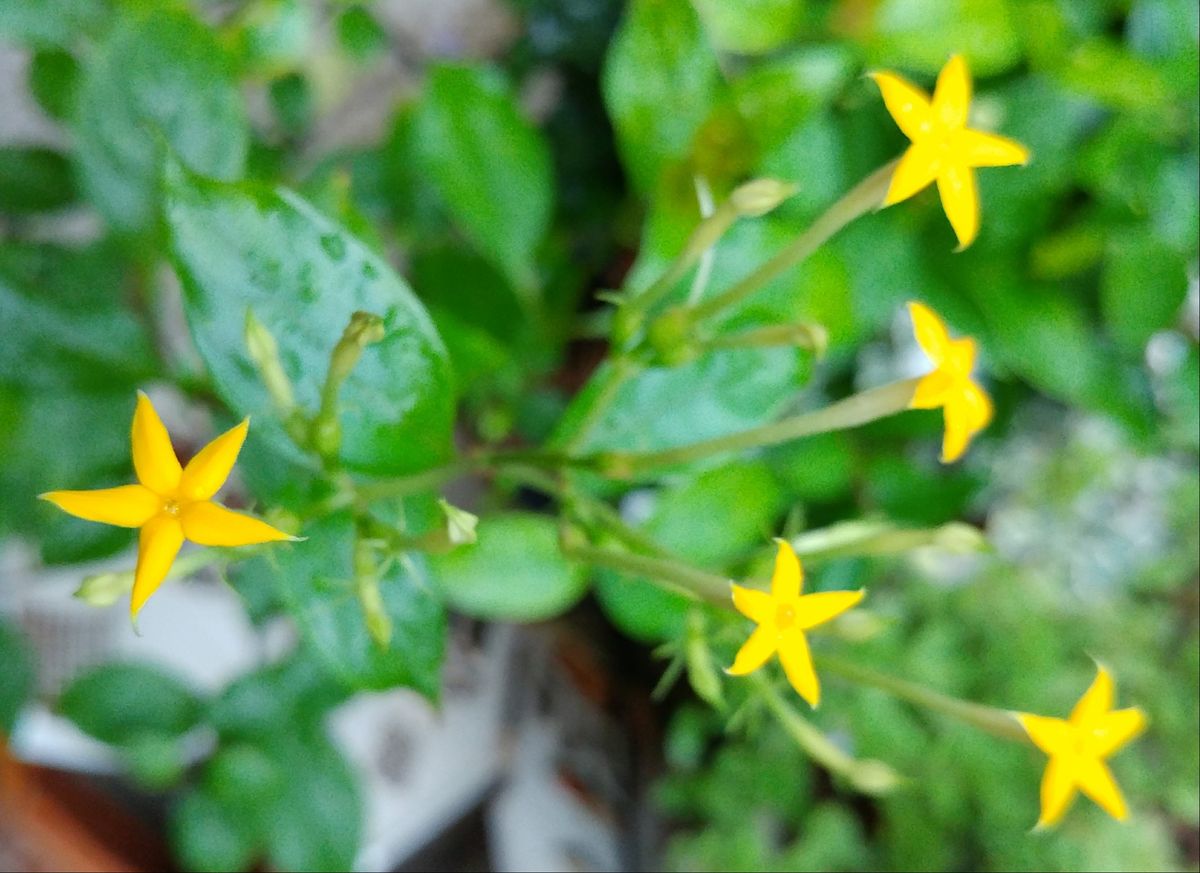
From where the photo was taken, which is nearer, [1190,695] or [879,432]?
[879,432]

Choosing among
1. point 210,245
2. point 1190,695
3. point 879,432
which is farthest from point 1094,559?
point 210,245

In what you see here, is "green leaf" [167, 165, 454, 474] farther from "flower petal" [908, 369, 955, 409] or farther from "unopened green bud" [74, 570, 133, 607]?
"flower petal" [908, 369, 955, 409]

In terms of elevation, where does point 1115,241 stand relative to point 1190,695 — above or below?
above

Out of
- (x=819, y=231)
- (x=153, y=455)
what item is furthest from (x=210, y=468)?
(x=819, y=231)

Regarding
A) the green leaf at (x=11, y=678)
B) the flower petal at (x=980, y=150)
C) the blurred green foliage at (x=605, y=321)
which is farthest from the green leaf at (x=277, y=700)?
the flower petal at (x=980, y=150)

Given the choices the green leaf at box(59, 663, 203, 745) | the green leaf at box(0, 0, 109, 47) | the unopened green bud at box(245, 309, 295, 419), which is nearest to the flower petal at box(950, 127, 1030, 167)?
the unopened green bud at box(245, 309, 295, 419)

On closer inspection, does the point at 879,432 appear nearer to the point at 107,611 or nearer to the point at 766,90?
the point at 766,90
